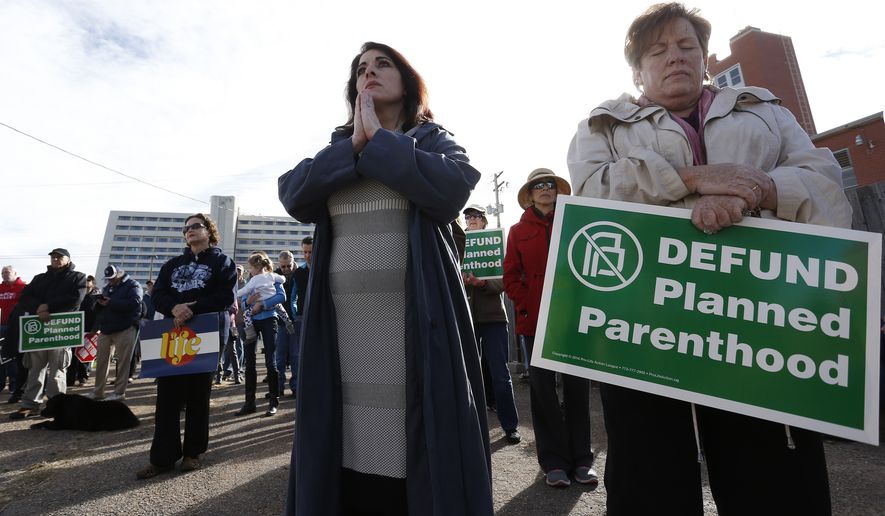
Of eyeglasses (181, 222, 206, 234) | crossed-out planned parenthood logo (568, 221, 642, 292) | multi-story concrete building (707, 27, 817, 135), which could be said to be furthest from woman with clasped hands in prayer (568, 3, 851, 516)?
multi-story concrete building (707, 27, 817, 135)

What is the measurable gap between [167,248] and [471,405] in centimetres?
14676

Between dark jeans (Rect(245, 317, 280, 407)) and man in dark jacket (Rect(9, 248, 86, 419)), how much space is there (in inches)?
120

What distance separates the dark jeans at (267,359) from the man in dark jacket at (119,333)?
2548 mm

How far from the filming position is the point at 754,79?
28.5 m

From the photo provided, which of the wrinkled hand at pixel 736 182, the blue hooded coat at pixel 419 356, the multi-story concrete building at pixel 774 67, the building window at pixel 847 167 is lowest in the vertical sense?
the blue hooded coat at pixel 419 356

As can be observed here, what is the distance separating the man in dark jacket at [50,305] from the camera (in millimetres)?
6250

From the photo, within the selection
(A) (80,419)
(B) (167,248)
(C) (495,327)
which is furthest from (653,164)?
(B) (167,248)

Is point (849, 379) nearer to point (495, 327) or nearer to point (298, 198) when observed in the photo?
point (298, 198)

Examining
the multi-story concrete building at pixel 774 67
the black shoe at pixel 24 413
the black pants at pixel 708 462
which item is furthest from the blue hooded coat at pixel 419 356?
the multi-story concrete building at pixel 774 67

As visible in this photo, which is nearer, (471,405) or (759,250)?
(759,250)

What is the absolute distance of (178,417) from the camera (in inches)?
137

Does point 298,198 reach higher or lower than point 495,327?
higher

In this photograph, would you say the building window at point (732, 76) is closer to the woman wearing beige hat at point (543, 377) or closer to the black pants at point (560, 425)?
the woman wearing beige hat at point (543, 377)

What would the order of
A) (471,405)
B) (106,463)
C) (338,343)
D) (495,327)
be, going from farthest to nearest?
(495,327)
(106,463)
(338,343)
(471,405)
